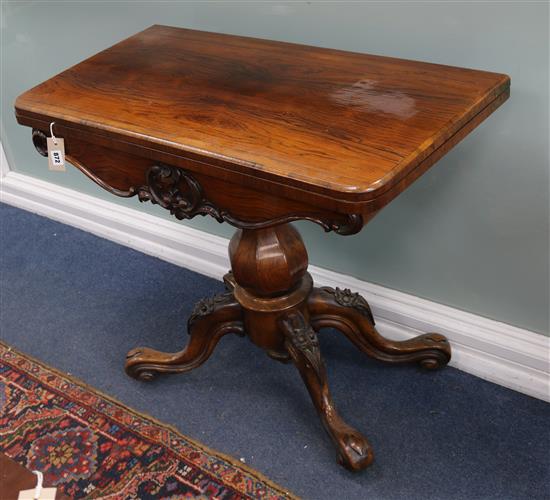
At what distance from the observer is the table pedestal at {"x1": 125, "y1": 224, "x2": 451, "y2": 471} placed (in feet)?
4.64

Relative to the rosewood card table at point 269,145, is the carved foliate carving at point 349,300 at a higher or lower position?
lower

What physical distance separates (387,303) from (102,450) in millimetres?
710

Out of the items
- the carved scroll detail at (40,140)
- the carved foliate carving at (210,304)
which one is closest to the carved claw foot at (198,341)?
the carved foliate carving at (210,304)

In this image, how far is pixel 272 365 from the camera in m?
1.72

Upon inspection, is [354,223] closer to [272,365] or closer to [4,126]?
[272,365]

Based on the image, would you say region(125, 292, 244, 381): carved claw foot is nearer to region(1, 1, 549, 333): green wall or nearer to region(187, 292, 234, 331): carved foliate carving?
region(187, 292, 234, 331): carved foliate carving

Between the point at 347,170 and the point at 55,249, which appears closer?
the point at 347,170

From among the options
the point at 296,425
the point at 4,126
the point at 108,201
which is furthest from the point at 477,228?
the point at 4,126

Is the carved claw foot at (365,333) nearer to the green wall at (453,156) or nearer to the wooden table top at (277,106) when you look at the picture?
the green wall at (453,156)

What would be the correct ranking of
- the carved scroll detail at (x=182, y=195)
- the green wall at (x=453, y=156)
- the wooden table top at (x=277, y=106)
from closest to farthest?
the wooden table top at (x=277, y=106) < the carved scroll detail at (x=182, y=195) < the green wall at (x=453, y=156)

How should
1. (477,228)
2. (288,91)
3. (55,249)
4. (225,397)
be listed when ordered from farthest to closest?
(55,249) → (225,397) → (477,228) → (288,91)

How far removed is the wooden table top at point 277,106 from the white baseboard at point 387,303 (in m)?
0.58

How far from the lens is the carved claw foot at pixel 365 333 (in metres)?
1.57

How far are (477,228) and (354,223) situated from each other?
571mm
